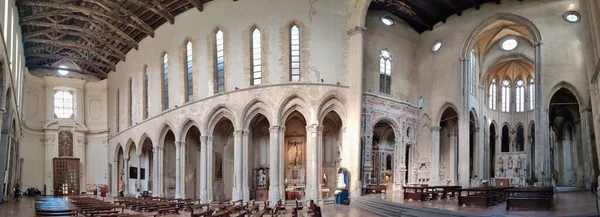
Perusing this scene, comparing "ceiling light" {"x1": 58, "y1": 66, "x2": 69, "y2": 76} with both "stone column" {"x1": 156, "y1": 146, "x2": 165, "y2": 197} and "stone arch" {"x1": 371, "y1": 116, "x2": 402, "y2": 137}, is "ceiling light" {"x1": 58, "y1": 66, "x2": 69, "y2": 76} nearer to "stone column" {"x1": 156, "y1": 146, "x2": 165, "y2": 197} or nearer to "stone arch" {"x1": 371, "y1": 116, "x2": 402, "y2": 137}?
"stone column" {"x1": 156, "y1": 146, "x2": 165, "y2": 197}

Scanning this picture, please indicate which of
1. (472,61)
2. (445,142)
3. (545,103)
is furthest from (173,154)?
(545,103)

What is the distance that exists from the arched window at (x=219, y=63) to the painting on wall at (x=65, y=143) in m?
22.3

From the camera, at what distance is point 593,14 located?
672 inches

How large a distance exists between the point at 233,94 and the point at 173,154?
9393 millimetres

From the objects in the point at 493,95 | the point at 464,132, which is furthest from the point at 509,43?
the point at 464,132

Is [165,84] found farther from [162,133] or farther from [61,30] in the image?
[61,30]

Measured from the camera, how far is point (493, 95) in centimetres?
4206

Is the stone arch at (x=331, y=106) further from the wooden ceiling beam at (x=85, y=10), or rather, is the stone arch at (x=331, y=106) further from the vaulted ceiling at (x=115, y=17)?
the wooden ceiling beam at (x=85, y=10)

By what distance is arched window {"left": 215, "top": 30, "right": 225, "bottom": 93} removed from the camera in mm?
30594

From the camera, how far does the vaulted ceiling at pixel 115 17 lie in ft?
99.3

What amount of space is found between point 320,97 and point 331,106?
97 centimetres

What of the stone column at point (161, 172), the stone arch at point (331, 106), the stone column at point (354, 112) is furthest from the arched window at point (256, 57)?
the stone column at point (161, 172)

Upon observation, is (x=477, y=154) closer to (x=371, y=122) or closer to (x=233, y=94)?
(x=371, y=122)

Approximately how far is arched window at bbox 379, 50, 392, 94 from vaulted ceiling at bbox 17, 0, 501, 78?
285cm
